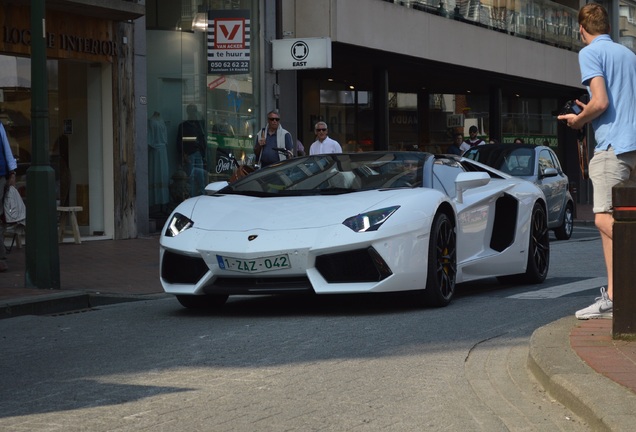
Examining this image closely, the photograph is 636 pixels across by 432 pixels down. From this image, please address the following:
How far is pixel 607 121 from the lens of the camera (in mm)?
7684

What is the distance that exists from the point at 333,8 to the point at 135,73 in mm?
6247

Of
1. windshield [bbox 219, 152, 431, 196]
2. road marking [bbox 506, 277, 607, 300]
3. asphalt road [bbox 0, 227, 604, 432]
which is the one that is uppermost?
windshield [bbox 219, 152, 431, 196]

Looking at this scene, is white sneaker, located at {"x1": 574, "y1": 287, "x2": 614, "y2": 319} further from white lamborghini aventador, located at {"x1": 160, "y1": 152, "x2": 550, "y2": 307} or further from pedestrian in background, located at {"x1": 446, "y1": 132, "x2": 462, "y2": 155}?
pedestrian in background, located at {"x1": 446, "y1": 132, "x2": 462, "y2": 155}

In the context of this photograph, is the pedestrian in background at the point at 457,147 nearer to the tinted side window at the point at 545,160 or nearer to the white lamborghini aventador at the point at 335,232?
the tinted side window at the point at 545,160

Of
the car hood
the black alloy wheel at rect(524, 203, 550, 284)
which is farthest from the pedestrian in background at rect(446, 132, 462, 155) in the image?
the car hood

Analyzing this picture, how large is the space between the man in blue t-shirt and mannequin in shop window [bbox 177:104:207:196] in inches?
542

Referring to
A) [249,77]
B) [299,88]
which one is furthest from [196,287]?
[299,88]

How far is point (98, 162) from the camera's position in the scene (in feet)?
61.6

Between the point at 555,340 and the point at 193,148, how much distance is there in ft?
49.0

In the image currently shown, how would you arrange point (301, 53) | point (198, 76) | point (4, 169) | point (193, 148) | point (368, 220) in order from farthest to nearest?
point (301, 53)
point (198, 76)
point (193, 148)
point (4, 169)
point (368, 220)

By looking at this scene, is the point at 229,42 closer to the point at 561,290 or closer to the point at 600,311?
the point at 561,290

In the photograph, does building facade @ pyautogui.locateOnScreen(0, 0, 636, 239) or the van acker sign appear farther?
the van acker sign

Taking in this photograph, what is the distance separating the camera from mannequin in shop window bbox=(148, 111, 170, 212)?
20156 mm

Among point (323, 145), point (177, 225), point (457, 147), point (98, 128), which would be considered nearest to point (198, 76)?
point (98, 128)
